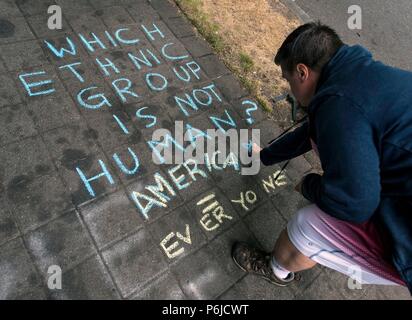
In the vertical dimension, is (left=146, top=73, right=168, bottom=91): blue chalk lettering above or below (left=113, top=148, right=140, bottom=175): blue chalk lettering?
above

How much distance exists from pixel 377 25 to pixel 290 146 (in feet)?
14.8

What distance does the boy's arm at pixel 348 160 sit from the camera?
5.49 ft

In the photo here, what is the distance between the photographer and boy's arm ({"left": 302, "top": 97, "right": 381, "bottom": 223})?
1.67 m

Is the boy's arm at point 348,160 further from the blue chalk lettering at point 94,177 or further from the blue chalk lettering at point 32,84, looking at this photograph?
the blue chalk lettering at point 32,84

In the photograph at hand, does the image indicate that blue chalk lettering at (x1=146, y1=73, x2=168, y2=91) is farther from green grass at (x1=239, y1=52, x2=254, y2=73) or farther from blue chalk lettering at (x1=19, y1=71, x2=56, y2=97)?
green grass at (x1=239, y1=52, x2=254, y2=73)

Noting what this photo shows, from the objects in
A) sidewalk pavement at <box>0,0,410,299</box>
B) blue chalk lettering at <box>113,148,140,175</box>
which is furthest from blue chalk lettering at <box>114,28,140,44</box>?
blue chalk lettering at <box>113,148,140,175</box>

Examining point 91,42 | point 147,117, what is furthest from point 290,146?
point 91,42

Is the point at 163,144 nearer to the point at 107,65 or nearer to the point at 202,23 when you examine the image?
the point at 107,65

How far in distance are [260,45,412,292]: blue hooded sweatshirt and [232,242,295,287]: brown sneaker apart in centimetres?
91

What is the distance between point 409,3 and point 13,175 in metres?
7.31

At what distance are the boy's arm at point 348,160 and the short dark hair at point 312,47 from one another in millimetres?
323

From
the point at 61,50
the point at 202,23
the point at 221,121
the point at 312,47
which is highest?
the point at 312,47

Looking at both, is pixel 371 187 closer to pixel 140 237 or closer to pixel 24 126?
pixel 140 237

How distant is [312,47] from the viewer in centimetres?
197
